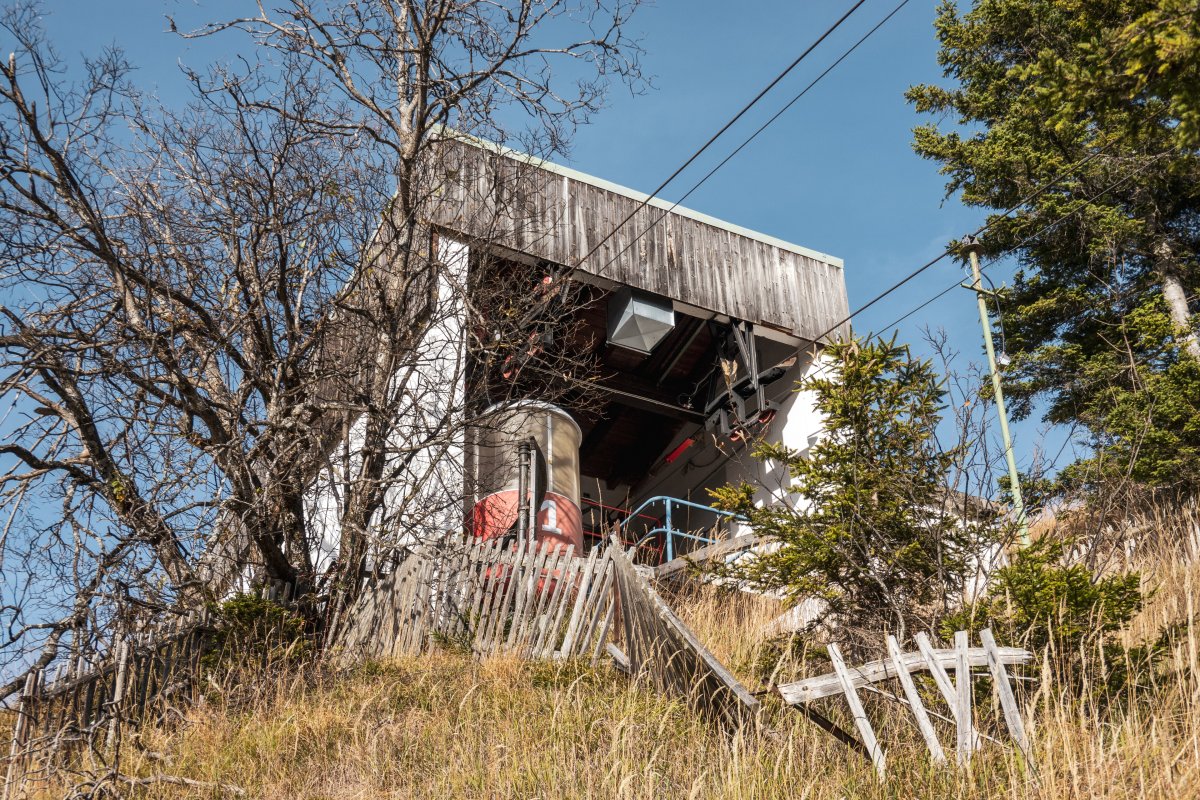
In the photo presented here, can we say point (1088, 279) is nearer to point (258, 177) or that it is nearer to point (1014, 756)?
point (258, 177)

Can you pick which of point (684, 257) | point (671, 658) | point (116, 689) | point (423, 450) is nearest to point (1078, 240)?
point (684, 257)

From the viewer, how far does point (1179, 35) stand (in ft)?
16.4

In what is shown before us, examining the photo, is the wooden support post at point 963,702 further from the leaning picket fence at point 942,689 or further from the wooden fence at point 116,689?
the wooden fence at point 116,689

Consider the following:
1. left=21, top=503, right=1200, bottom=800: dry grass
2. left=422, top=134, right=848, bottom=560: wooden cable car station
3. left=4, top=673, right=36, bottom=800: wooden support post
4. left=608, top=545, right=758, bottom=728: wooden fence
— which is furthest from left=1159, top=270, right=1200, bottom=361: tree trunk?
left=4, top=673, right=36, bottom=800: wooden support post

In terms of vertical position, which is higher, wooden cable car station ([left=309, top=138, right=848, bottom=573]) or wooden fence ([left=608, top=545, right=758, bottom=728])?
wooden cable car station ([left=309, top=138, right=848, bottom=573])

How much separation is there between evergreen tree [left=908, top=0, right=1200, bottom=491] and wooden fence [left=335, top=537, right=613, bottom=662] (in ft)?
24.5

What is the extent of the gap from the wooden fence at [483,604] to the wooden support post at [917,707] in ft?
14.2

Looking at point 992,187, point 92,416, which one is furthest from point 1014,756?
point 992,187

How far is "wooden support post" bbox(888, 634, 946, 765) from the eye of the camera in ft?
15.3

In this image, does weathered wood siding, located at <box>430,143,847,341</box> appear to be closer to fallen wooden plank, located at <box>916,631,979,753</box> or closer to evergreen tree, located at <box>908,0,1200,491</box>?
evergreen tree, located at <box>908,0,1200,491</box>

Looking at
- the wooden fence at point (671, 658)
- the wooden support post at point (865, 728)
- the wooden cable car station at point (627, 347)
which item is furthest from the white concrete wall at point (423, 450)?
the wooden support post at point (865, 728)

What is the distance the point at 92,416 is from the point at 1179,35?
844 centimetres

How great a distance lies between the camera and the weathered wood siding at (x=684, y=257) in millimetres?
16453

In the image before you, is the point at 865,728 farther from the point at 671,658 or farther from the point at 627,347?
the point at 627,347
